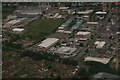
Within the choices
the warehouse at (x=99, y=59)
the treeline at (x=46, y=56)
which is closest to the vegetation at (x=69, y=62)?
the treeline at (x=46, y=56)

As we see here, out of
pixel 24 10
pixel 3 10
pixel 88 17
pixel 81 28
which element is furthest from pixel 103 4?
pixel 3 10

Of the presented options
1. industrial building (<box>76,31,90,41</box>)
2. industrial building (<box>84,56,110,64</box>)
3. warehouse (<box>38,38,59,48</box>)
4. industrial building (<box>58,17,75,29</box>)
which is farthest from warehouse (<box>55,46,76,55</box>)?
industrial building (<box>58,17,75,29</box>)

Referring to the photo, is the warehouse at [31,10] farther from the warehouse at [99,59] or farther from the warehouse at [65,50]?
the warehouse at [99,59]

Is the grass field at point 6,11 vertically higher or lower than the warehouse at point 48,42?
higher

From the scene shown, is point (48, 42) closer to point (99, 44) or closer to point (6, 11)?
point (99, 44)

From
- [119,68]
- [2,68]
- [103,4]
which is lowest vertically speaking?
[2,68]

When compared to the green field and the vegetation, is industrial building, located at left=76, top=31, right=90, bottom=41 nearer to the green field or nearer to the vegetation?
the green field

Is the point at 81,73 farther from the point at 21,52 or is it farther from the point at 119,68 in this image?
the point at 21,52

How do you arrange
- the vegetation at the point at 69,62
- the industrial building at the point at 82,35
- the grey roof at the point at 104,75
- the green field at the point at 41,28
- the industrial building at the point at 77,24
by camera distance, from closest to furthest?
the grey roof at the point at 104,75 → the vegetation at the point at 69,62 → the industrial building at the point at 82,35 → the green field at the point at 41,28 → the industrial building at the point at 77,24
